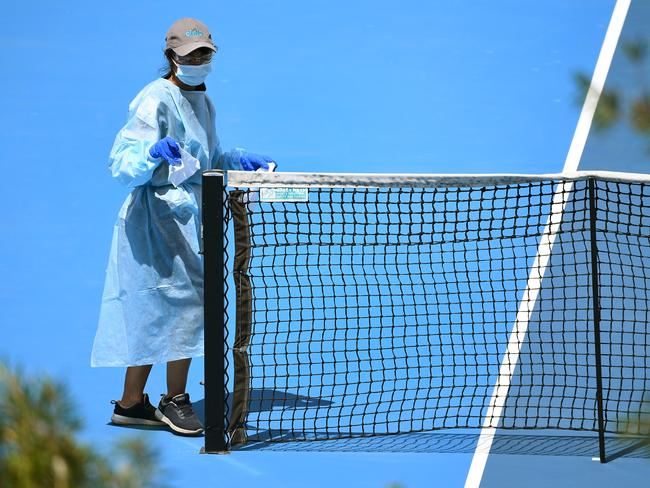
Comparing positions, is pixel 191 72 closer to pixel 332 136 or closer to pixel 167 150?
pixel 167 150

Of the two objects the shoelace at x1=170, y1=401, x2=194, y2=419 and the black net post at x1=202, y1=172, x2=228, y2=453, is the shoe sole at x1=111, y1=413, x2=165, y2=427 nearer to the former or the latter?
the shoelace at x1=170, y1=401, x2=194, y2=419

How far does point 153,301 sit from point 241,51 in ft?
18.7

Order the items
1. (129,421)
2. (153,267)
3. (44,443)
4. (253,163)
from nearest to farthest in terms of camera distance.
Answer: (44,443) → (153,267) → (129,421) → (253,163)

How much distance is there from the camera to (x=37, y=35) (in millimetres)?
11672

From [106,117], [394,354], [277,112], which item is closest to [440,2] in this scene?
[277,112]

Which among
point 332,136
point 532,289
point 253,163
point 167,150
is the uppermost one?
point 167,150

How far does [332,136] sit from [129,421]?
14.9ft

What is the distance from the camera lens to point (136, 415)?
21.0 feet

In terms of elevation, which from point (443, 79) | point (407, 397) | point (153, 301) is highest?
point (443, 79)

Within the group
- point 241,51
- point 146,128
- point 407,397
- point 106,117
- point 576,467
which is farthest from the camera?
point 241,51

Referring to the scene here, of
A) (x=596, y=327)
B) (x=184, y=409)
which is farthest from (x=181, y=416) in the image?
(x=596, y=327)

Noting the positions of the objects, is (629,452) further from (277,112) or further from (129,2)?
(129,2)

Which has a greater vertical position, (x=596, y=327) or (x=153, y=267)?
(x=153, y=267)

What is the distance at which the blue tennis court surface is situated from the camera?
6016mm
